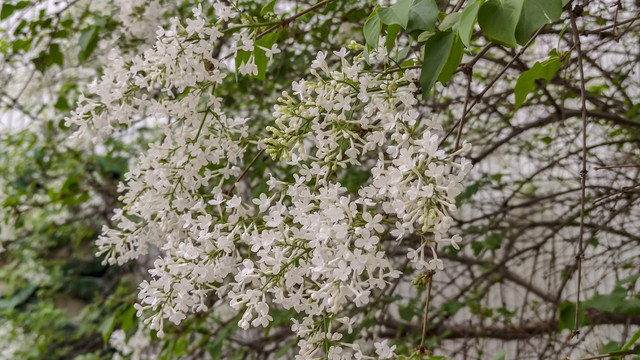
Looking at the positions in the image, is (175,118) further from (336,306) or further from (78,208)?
(78,208)

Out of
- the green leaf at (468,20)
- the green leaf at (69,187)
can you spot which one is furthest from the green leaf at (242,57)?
the green leaf at (69,187)

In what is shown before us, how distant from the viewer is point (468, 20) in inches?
28.3

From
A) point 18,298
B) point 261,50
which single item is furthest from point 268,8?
point 18,298

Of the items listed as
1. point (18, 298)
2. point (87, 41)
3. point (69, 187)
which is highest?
point (87, 41)

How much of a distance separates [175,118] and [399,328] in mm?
1340

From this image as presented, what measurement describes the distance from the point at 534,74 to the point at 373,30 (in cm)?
26

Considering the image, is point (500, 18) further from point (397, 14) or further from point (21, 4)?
point (21, 4)

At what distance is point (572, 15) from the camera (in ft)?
2.80

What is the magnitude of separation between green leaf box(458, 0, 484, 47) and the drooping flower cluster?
9 centimetres

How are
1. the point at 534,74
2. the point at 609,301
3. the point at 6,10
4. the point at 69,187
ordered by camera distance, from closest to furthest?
1. the point at 534,74
2. the point at 609,301
3. the point at 6,10
4. the point at 69,187

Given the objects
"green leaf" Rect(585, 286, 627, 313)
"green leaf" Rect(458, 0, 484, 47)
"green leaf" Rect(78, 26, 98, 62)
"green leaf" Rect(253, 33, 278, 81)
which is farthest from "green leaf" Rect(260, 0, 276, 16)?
"green leaf" Rect(78, 26, 98, 62)

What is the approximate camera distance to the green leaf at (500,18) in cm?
70

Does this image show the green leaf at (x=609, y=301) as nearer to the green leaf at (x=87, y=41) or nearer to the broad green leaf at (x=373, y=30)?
the broad green leaf at (x=373, y=30)

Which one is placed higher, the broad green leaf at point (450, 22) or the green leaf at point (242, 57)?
the broad green leaf at point (450, 22)
